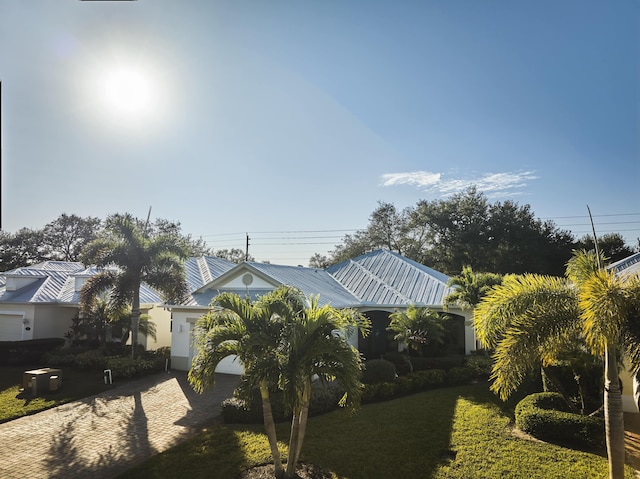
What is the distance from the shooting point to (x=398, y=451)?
9.01 meters

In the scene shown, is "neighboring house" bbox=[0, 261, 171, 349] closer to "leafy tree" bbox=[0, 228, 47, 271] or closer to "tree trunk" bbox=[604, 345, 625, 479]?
"tree trunk" bbox=[604, 345, 625, 479]

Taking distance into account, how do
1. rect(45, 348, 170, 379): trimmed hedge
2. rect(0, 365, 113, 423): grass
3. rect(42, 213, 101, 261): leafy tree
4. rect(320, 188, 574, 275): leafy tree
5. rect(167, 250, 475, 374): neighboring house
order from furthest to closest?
rect(42, 213, 101, 261): leafy tree
rect(320, 188, 574, 275): leafy tree
rect(167, 250, 475, 374): neighboring house
rect(45, 348, 170, 379): trimmed hedge
rect(0, 365, 113, 423): grass

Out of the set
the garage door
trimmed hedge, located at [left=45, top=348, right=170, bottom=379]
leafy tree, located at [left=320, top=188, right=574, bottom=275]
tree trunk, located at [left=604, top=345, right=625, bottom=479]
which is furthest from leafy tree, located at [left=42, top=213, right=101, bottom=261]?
tree trunk, located at [left=604, top=345, right=625, bottom=479]

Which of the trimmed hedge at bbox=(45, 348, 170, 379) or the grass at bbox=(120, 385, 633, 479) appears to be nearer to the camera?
the grass at bbox=(120, 385, 633, 479)

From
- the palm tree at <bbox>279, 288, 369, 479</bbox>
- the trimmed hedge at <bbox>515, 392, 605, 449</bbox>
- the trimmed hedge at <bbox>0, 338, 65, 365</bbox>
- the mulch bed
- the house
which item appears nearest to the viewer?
the palm tree at <bbox>279, 288, 369, 479</bbox>

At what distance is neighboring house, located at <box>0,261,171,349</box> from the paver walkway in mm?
6900

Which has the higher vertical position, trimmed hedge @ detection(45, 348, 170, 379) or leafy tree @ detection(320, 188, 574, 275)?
leafy tree @ detection(320, 188, 574, 275)

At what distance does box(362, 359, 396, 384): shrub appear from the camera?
14289 mm

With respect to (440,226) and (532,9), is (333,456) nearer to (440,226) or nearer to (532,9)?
(532,9)

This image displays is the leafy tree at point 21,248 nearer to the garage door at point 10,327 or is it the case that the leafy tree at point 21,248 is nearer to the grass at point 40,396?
the garage door at point 10,327

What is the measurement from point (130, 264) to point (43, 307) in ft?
27.9

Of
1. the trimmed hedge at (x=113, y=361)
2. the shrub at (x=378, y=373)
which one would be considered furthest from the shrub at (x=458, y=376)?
the trimmed hedge at (x=113, y=361)

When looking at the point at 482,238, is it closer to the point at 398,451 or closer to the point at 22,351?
the point at 398,451

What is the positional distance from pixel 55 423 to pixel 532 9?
16.3 metres
